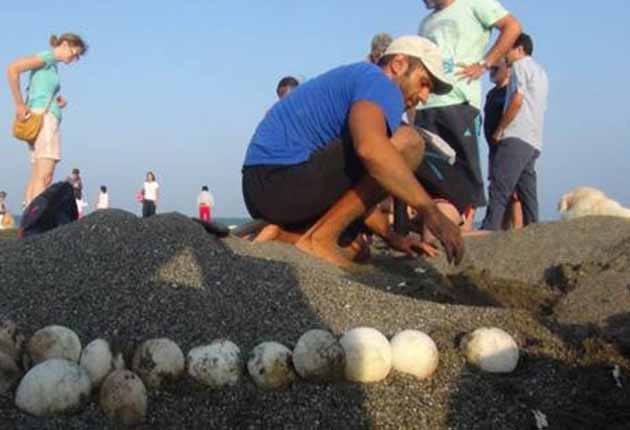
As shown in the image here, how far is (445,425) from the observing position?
7.61ft

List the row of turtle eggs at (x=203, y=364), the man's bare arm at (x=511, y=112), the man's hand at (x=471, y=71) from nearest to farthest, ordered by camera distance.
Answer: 1. the row of turtle eggs at (x=203, y=364)
2. the man's hand at (x=471, y=71)
3. the man's bare arm at (x=511, y=112)

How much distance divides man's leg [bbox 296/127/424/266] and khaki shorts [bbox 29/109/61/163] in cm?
294

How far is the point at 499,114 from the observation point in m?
7.64

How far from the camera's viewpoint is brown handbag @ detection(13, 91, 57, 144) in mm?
6777

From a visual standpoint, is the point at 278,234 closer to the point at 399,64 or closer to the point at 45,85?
the point at 399,64

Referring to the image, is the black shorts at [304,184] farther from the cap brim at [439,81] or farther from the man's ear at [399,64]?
the cap brim at [439,81]

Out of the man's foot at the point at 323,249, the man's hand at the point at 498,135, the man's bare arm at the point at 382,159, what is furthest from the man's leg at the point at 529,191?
the man's bare arm at the point at 382,159

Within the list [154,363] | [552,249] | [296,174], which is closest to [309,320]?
[154,363]

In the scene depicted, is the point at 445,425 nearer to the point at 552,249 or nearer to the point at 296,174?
the point at 296,174

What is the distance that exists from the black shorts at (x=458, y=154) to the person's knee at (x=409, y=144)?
3.46 ft

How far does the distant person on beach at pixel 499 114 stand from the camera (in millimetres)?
7531

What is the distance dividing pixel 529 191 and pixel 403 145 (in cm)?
283

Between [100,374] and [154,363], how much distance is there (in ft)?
0.49

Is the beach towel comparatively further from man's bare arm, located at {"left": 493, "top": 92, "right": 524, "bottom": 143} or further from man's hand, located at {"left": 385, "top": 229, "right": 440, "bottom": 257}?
man's bare arm, located at {"left": 493, "top": 92, "right": 524, "bottom": 143}
